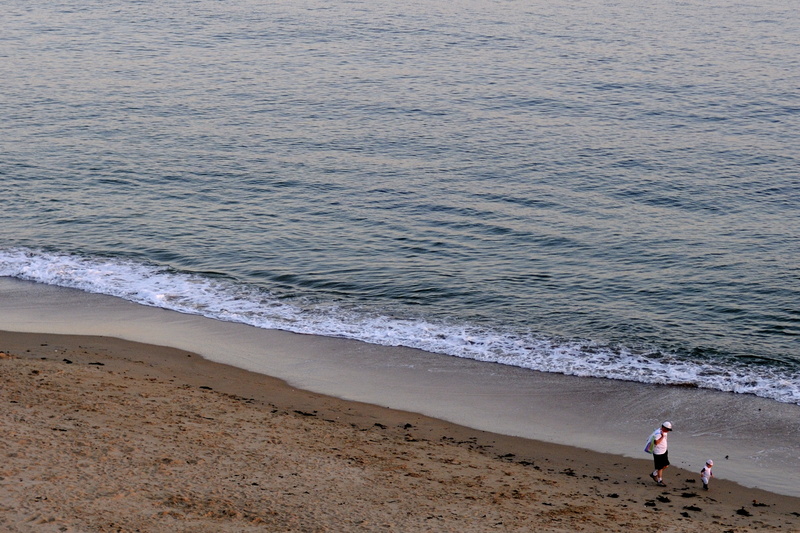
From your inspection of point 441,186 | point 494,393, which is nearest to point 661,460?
point 494,393

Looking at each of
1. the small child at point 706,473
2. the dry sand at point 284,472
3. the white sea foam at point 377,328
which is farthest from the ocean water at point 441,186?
the small child at point 706,473

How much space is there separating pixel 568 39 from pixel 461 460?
41034 millimetres

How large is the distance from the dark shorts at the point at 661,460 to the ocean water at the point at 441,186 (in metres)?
4.26

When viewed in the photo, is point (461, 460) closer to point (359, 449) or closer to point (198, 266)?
point (359, 449)

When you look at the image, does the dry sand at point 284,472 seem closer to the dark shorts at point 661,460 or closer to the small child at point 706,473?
the small child at point 706,473

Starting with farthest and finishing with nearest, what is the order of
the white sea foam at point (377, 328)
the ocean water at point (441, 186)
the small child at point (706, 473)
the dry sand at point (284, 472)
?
the ocean water at point (441, 186)
the white sea foam at point (377, 328)
the small child at point (706, 473)
the dry sand at point (284, 472)

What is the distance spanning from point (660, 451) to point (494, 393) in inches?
171

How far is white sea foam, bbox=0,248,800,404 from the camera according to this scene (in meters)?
18.5

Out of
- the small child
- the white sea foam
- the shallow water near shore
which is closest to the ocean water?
the white sea foam

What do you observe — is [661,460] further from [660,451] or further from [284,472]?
[284,472]

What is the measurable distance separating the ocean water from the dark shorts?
4.26 m

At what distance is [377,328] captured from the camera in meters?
21.0

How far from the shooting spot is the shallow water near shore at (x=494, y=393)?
1570cm

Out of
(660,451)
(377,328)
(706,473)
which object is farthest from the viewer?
(377,328)
